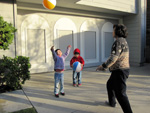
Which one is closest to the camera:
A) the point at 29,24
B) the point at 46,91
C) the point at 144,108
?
the point at 144,108

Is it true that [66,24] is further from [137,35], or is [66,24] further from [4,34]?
[137,35]

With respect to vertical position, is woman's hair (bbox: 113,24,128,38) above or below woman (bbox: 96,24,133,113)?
above

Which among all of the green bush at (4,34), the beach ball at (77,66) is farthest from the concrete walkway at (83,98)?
the green bush at (4,34)

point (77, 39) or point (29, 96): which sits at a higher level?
point (77, 39)

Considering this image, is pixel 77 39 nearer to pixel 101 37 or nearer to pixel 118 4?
pixel 101 37

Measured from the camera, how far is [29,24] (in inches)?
297

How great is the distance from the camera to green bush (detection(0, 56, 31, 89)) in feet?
15.6

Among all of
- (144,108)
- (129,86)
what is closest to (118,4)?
(129,86)

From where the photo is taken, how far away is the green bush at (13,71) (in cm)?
477

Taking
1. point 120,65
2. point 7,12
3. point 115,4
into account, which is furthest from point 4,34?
point 115,4

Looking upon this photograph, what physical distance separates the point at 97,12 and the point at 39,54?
448 cm

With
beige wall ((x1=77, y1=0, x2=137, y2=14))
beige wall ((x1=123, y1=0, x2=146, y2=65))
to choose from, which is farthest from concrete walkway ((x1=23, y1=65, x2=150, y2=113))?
beige wall ((x1=123, y1=0, x2=146, y2=65))

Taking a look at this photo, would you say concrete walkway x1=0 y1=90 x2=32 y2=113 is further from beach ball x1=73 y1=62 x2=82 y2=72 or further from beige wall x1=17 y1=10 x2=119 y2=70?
beige wall x1=17 y1=10 x2=119 y2=70

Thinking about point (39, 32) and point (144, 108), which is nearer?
point (144, 108)
